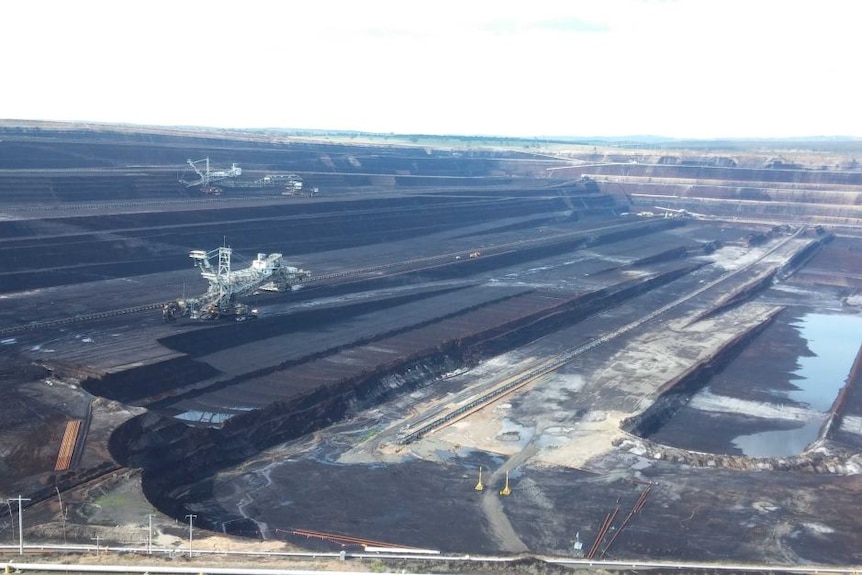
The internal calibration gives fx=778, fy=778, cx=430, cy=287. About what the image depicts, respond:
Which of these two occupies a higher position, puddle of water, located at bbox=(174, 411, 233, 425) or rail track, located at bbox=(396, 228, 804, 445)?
puddle of water, located at bbox=(174, 411, 233, 425)

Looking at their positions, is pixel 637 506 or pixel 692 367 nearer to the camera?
pixel 637 506

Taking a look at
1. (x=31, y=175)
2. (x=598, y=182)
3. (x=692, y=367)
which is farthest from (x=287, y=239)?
(x=598, y=182)

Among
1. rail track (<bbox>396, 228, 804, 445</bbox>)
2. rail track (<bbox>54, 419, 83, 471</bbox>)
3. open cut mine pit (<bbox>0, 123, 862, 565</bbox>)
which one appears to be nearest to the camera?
rail track (<bbox>54, 419, 83, 471</bbox>)

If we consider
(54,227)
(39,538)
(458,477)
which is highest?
(54,227)

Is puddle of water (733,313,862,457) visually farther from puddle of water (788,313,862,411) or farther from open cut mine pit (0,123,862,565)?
open cut mine pit (0,123,862,565)

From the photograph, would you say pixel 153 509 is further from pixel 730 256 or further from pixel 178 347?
pixel 730 256

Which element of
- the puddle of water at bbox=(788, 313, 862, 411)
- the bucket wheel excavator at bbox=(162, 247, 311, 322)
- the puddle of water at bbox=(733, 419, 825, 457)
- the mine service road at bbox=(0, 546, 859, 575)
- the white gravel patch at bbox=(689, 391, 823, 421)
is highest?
the bucket wheel excavator at bbox=(162, 247, 311, 322)

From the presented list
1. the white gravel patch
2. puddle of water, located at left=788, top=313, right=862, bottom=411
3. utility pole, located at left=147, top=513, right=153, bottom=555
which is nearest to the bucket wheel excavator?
utility pole, located at left=147, top=513, right=153, bottom=555
